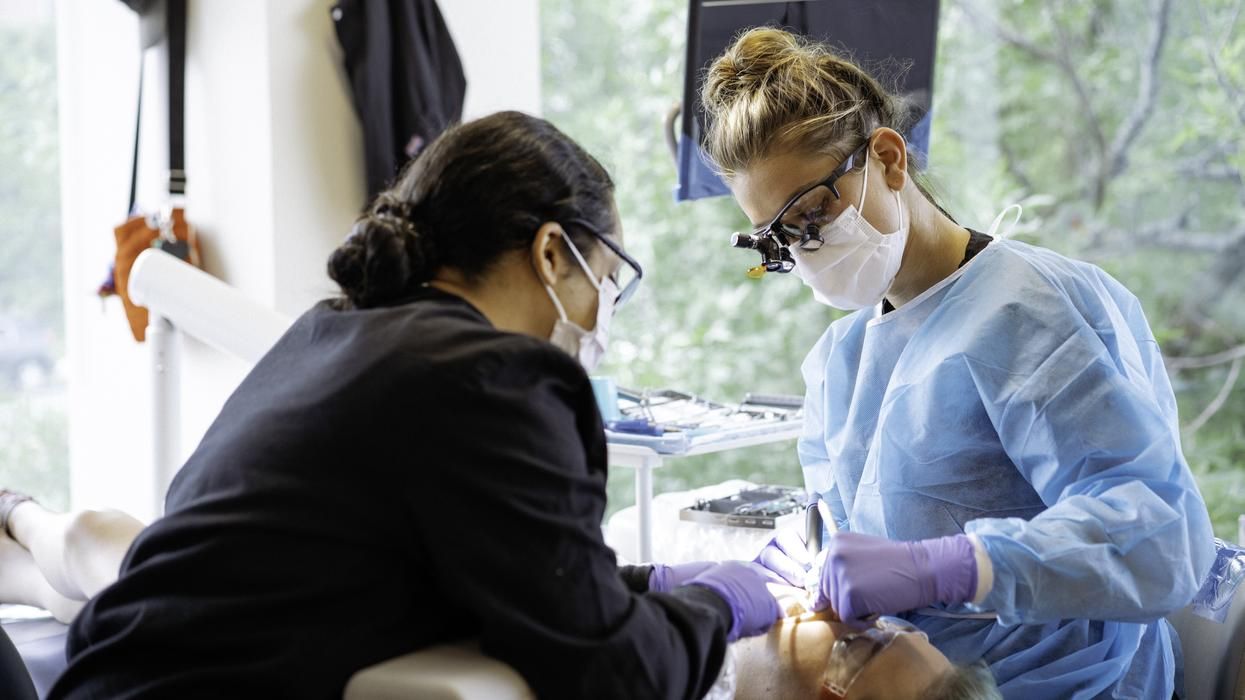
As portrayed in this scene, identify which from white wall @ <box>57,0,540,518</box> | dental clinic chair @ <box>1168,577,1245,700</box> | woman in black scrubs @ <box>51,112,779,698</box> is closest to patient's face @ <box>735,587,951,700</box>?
woman in black scrubs @ <box>51,112,779,698</box>

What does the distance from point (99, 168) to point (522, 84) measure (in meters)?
1.04

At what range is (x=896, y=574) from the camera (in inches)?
50.3

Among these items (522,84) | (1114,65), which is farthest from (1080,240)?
(522,84)

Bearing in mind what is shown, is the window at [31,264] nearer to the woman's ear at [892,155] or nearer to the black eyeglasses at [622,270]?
the black eyeglasses at [622,270]

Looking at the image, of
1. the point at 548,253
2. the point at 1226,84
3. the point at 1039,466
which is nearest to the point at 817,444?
the point at 1039,466

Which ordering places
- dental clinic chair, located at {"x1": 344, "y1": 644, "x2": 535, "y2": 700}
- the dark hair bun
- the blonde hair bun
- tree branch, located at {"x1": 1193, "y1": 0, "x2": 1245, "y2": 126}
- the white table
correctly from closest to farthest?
dental clinic chair, located at {"x1": 344, "y1": 644, "x2": 535, "y2": 700}, the dark hair bun, the blonde hair bun, the white table, tree branch, located at {"x1": 1193, "y1": 0, "x2": 1245, "y2": 126}

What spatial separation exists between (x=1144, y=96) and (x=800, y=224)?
7.43 ft

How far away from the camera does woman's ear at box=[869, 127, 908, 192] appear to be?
1.54 m

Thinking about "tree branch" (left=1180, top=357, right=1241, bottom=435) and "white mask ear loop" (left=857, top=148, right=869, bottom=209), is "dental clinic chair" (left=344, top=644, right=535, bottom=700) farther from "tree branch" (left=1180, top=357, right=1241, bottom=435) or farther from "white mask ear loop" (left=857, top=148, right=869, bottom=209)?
"tree branch" (left=1180, top=357, right=1241, bottom=435)

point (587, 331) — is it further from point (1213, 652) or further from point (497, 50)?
point (497, 50)

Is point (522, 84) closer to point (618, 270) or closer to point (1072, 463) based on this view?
point (618, 270)

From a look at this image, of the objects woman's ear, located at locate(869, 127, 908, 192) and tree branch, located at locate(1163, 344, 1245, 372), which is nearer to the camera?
woman's ear, located at locate(869, 127, 908, 192)

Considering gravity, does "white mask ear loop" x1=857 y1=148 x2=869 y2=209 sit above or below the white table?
above

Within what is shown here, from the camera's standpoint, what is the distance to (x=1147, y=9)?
3.35 meters
